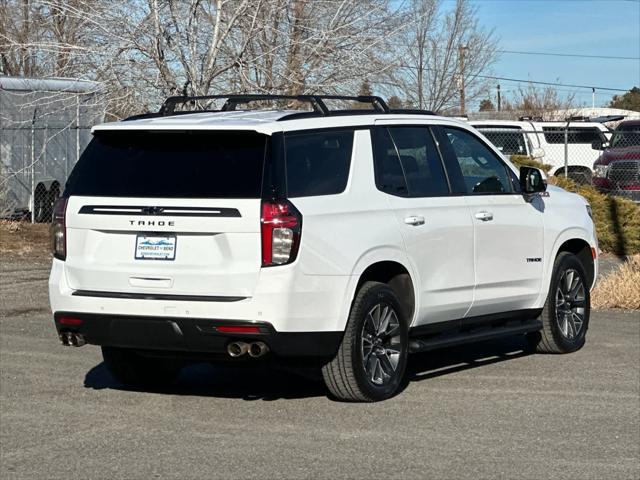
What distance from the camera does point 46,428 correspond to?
7.82 meters

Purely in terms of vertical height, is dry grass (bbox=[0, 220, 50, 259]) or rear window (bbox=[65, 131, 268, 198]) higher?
rear window (bbox=[65, 131, 268, 198])

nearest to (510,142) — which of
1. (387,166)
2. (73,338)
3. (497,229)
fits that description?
(497,229)

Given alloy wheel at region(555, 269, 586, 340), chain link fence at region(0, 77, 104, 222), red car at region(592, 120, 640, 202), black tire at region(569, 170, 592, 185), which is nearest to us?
alloy wheel at region(555, 269, 586, 340)

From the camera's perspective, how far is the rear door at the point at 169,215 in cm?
771

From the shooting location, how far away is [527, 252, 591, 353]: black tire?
404 inches

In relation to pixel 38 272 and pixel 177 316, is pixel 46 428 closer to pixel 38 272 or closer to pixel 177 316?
pixel 177 316

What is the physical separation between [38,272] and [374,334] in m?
9.60

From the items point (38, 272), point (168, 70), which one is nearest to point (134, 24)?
point (168, 70)

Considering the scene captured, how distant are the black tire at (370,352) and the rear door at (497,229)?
1033 mm

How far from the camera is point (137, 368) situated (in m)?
9.12

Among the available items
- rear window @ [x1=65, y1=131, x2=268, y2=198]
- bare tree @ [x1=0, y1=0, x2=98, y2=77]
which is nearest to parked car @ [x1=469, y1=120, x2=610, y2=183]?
bare tree @ [x1=0, y1=0, x2=98, y2=77]

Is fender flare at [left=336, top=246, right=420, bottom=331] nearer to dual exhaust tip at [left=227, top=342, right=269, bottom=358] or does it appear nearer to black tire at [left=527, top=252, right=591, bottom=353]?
dual exhaust tip at [left=227, top=342, right=269, bottom=358]

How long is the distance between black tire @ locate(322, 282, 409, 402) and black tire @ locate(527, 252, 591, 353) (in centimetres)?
201

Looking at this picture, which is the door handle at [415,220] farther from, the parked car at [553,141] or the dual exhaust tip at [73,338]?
the parked car at [553,141]
